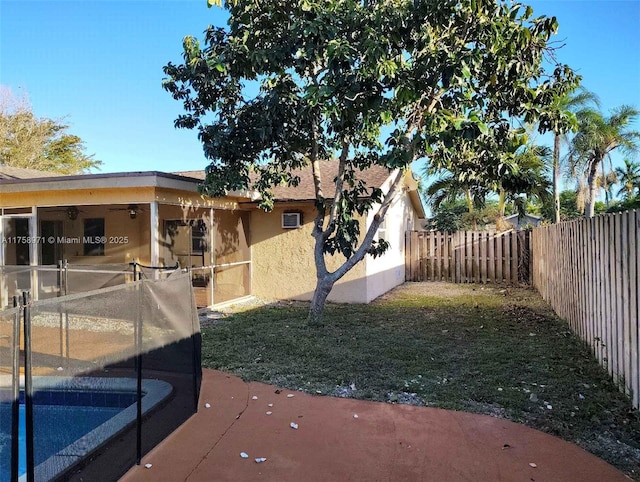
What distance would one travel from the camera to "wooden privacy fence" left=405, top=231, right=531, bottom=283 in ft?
46.8

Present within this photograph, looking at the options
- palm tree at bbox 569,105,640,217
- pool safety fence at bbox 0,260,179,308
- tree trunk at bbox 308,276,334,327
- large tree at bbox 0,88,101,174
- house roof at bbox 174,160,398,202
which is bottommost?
tree trunk at bbox 308,276,334,327

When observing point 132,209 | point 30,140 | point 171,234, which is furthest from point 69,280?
point 30,140

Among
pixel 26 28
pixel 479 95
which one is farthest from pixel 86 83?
pixel 479 95

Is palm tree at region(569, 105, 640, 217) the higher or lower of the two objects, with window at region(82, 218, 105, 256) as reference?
higher

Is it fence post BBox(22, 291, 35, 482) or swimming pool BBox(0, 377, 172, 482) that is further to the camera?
swimming pool BBox(0, 377, 172, 482)

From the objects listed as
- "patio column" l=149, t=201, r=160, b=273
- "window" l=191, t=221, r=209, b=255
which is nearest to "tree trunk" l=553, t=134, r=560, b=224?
"window" l=191, t=221, r=209, b=255

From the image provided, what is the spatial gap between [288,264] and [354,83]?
5997mm

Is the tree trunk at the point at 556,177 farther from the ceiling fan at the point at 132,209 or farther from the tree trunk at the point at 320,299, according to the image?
the ceiling fan at the point at 132,209

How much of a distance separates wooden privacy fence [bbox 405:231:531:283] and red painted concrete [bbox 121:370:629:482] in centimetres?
1139

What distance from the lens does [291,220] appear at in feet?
36.3

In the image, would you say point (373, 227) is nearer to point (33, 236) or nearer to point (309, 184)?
point (309, 184)

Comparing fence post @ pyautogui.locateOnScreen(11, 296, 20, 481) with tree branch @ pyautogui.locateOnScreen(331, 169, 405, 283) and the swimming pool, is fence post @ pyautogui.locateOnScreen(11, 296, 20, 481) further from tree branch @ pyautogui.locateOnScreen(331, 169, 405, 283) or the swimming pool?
tree branch @ pyautogui.locateOnScreen(331, 169, 405, 283)

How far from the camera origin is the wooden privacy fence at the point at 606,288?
13.4 ft

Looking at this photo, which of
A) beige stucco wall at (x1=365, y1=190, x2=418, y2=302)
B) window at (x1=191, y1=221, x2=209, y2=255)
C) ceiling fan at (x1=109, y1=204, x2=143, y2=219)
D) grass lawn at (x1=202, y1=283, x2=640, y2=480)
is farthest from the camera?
beige stucco wall at (x1=365, y1=190, x2=418, y2=302)
